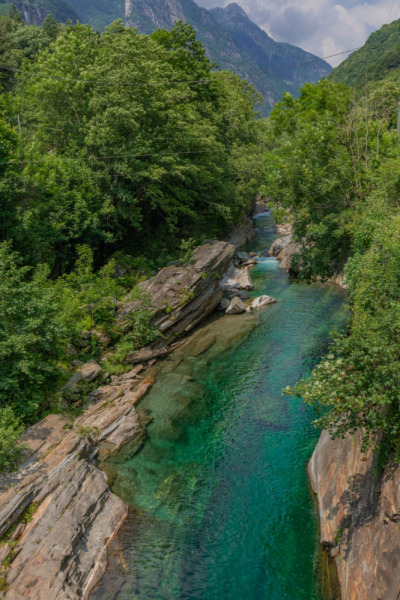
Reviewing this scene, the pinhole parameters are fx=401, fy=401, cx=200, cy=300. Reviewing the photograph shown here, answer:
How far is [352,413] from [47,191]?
67.1 feet

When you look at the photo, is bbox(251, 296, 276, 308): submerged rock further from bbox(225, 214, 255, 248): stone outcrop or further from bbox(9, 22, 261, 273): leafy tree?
bbox(225, 214, 255, 248): stone outcrop

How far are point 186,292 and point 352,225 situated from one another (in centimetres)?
1065

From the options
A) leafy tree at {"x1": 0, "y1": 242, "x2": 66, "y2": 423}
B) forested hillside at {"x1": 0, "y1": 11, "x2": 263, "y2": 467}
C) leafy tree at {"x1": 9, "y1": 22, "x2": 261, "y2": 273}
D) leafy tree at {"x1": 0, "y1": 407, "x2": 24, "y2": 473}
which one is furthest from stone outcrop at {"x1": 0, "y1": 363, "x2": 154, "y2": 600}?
leafy tree at {"x1": 9, "y1": 22, "x2": 261, "y2": 273}

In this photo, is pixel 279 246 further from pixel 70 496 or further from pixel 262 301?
pixel 70 496

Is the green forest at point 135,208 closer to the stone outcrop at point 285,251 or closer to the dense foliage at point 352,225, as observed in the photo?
the dense foliage at point 352,225

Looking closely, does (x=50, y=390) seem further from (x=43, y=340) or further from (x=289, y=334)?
(x=289, y=334)

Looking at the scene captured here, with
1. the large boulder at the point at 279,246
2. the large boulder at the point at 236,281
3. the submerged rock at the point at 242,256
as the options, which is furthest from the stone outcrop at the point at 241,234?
the large boulder at the point at 236,281

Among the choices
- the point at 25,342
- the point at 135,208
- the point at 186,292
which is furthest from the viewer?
the point at 135,208

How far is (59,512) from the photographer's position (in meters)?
11.3

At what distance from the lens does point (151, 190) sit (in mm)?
27188

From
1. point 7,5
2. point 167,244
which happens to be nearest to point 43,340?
point 167,244

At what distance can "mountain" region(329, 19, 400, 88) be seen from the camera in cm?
10873

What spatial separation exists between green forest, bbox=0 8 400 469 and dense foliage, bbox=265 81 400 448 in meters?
0.06

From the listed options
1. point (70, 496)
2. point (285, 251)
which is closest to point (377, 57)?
point (285, 251)
